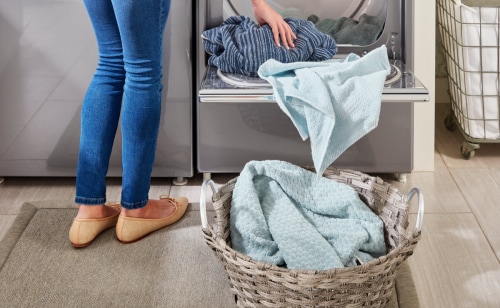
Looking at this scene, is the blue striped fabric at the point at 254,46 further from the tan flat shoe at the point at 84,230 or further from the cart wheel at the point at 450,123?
the cart wheel at the point at 450,123

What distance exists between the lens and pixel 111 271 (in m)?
2.01

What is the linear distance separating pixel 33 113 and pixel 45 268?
61 centimetres

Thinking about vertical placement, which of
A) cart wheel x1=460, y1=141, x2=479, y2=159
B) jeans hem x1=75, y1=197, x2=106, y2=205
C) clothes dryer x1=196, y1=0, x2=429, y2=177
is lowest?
cart wheel x1=460, y1=141, x2=479, y2=159

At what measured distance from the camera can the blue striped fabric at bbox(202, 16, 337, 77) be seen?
2.21 metres

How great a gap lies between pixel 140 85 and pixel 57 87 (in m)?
0.53

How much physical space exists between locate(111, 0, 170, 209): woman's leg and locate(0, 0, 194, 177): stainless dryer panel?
0.36 m

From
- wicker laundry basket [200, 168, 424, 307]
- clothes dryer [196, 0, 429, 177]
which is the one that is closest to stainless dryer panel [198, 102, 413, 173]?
clothes dryer [196, 0, 429, 177]

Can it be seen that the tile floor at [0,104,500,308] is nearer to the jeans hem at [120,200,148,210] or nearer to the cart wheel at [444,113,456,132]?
the cart wheel at [444,113,456,132]

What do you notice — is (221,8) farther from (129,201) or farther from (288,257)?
(288,257)

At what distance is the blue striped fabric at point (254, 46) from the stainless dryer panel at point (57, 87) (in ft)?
0.47

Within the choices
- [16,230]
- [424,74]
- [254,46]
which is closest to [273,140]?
[254,46]

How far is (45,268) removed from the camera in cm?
202

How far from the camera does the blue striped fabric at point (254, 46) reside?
2.21 metres

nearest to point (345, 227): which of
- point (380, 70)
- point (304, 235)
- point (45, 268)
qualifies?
point (304, 235)
